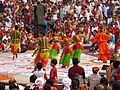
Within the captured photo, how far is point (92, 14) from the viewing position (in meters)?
24.0

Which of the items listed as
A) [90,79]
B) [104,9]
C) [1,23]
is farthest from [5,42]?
[90,79]

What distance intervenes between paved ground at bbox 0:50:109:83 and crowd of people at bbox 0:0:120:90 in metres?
0.33

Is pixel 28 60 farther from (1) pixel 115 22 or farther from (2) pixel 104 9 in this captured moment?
(2) pixel 104 9

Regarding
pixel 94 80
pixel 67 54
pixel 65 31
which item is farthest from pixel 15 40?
pixel 94 80

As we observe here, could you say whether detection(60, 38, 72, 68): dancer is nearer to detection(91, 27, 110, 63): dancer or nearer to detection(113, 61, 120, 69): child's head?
detection(91, 27, 110, 63): dancer

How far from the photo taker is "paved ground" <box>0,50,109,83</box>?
14047 mm

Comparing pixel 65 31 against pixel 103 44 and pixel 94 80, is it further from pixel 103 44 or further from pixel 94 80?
pixel 94 80

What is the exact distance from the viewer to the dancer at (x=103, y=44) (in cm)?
1552

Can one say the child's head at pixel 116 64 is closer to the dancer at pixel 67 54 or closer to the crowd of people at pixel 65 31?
Answer: the crowd of people at pixel 65 31

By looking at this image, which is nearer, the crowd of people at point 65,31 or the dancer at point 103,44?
the crowd of people at point 65,31

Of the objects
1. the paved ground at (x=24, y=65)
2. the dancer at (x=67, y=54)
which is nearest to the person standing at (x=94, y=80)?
the paved ground at (x=24, y=65)

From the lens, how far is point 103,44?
51.7ft

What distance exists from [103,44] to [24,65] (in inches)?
118

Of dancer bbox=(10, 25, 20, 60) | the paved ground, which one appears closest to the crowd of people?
dancer bbox=(10, 25, 20, 60)
